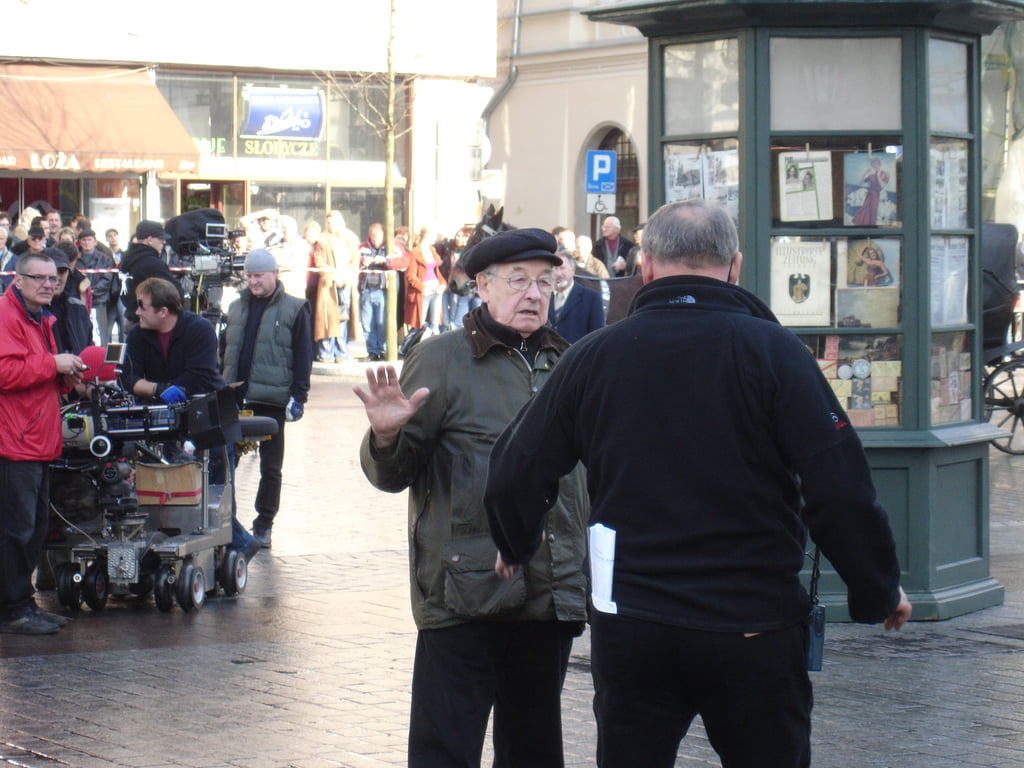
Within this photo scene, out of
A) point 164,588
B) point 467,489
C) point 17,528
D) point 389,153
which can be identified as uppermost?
point 389,153

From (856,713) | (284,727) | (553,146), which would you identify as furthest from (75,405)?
(553,146)

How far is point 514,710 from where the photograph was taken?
177 inches

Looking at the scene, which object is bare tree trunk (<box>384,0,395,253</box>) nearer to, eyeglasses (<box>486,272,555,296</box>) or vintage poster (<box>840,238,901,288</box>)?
vintage poster (<box>840,238,901,288</box>)

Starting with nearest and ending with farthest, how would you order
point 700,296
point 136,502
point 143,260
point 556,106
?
point 700,296 → point 136,502 → point 143,260 → point 556,106

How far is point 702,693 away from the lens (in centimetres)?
364

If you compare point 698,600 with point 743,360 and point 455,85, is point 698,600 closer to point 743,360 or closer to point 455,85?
point 743,360

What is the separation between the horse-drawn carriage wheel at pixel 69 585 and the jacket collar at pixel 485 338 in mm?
4443

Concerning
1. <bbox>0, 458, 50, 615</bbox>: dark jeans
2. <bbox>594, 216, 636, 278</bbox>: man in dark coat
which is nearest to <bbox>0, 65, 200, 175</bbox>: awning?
<bbox>594, 216, 636, 278</bbox>: man in dark coat

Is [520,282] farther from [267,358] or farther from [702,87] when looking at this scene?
[267,358]

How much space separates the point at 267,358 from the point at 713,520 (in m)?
6.77

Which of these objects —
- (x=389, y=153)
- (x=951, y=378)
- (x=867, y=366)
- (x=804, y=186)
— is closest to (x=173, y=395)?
(x=804, y=186)

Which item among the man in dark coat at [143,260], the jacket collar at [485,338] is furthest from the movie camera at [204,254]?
the jacket collar at [485,338]

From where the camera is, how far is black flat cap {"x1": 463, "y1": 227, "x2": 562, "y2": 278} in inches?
178

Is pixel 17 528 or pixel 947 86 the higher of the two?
pixel 947 86
